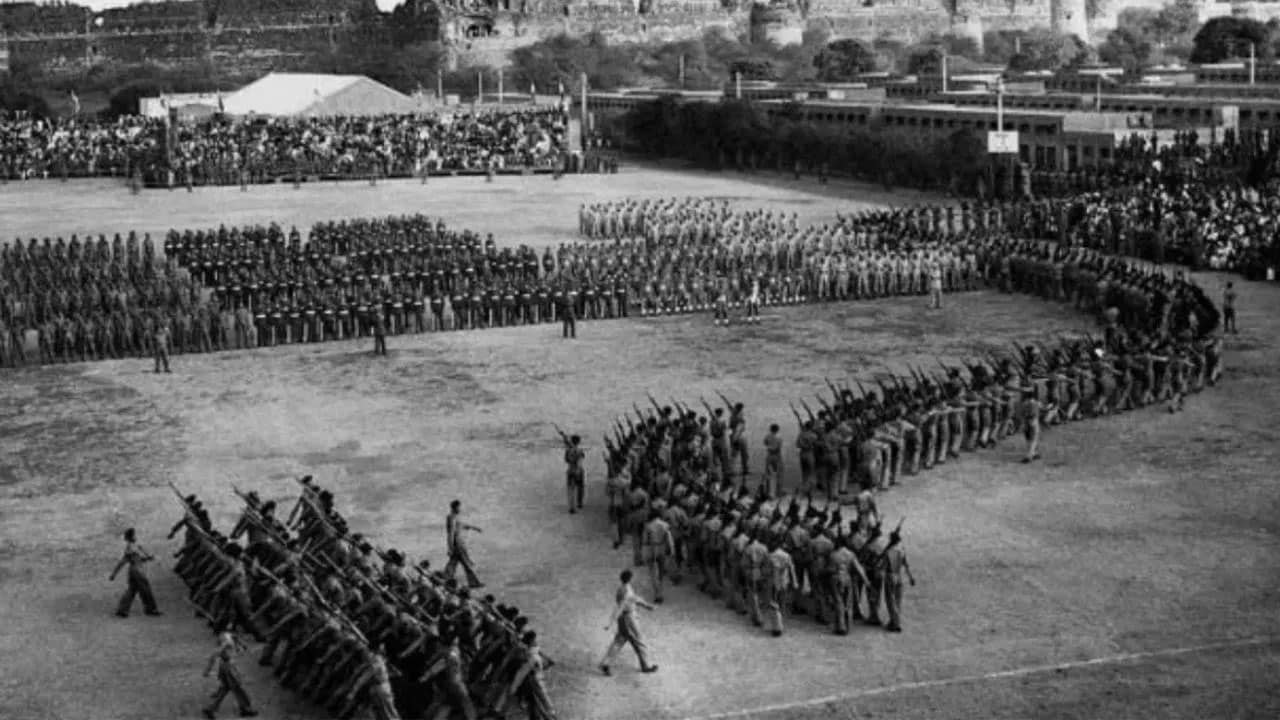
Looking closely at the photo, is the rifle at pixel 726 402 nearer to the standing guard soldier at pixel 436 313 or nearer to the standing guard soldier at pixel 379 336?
the standing guard soldier at pixel 379 336

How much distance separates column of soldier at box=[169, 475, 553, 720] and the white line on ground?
1.67 meters

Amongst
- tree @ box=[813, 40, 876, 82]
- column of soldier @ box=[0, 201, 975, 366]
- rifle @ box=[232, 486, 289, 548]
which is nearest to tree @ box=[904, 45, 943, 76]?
tree @ box=[813, 40, 876, 82]

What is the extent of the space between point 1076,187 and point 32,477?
32.3 m

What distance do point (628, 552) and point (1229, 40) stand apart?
3815 inches

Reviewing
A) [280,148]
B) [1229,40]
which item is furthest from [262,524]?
[1229,40]

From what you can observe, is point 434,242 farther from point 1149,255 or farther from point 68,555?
point 68,555

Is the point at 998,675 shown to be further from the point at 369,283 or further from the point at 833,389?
the point at 369,283

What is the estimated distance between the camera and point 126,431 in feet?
85.8

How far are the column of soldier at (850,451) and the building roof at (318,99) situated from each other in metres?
61.5

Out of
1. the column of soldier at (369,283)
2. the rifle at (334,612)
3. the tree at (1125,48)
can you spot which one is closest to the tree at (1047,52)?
the tree at (1125,48)

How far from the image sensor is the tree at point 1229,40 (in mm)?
106125

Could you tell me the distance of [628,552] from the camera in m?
19.5

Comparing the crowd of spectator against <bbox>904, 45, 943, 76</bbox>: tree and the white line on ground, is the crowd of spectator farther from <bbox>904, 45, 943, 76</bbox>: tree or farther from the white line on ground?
the white line on ground

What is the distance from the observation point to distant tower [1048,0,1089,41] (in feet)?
532
